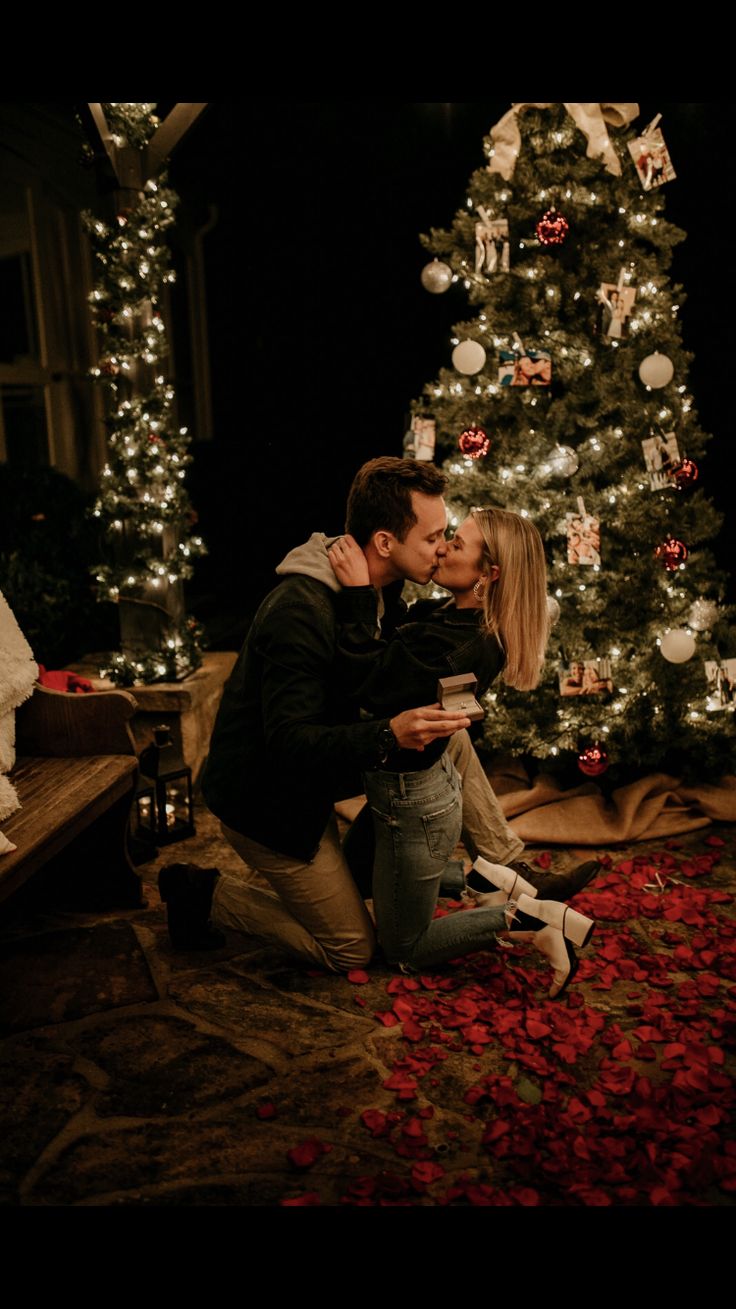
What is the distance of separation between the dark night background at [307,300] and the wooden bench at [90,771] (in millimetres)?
3941

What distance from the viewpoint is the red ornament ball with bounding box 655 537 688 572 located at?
179 inches

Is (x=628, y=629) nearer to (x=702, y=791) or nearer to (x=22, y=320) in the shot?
(x=702, y=791)

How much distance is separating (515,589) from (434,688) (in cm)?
43

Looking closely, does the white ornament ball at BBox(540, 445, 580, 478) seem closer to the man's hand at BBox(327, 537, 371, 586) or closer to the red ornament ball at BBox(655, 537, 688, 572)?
the red ornament ball at BBox(655, 537, 688, 572)

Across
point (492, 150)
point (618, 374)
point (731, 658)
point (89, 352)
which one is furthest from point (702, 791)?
point (89, 352)

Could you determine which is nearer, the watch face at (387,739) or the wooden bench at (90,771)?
the watch face at (387,739)

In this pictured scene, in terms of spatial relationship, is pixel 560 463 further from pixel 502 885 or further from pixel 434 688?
pixel 502 885

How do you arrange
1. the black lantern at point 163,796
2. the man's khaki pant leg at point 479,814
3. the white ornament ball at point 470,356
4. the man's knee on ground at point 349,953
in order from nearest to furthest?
the man's knee on ground at point 349,953
the man's khaki pant leg at point 479,814
the black lantern at point 163,796
the white ornament ball at point 470,356

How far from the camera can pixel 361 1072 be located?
2.91 meters

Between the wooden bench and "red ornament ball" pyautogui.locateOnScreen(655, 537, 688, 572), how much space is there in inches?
94.9

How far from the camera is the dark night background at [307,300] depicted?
829cm

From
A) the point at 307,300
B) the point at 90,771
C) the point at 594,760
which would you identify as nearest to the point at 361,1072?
the point at 90,771

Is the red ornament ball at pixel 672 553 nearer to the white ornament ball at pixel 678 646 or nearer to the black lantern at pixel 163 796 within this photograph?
the white ornament ball at pixel 678 646

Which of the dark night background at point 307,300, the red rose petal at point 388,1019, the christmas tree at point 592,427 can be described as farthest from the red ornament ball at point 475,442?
the dark night background at point 307,300
